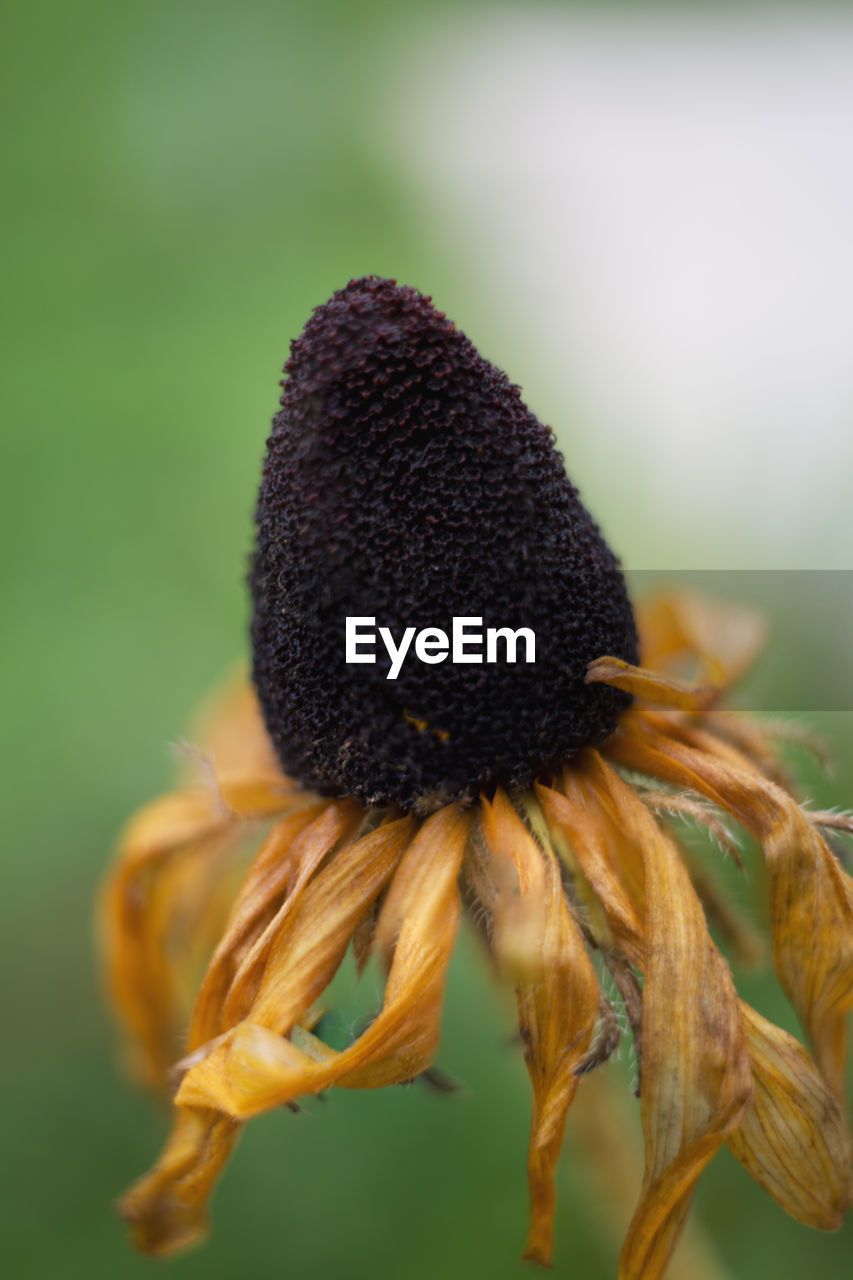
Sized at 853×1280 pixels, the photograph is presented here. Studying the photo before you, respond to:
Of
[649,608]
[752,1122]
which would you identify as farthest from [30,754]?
[752,1122]

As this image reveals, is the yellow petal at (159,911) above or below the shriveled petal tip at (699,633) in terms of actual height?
below

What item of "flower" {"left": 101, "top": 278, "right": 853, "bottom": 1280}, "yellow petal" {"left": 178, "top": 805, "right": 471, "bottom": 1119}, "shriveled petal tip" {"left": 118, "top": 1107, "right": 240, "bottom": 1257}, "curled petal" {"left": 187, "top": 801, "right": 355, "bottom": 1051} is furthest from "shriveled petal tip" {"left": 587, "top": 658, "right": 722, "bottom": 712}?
"shriveled petal tip" {"left": 118, "top": 1107, "right": 240, "bottom": 1257}

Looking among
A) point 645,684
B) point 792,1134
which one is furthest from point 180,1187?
point 645,684

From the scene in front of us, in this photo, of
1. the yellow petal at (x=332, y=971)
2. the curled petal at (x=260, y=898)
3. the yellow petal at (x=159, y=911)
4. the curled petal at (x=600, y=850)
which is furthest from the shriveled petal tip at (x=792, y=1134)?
the yellow petal at (x=159, y=911)

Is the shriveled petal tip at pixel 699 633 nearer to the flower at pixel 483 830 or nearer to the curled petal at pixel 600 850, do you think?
the flower at pixel 483 830

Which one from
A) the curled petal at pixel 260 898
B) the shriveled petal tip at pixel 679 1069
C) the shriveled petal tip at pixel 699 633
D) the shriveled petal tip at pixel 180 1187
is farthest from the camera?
the shriveled petal tip at pixel 699 633
